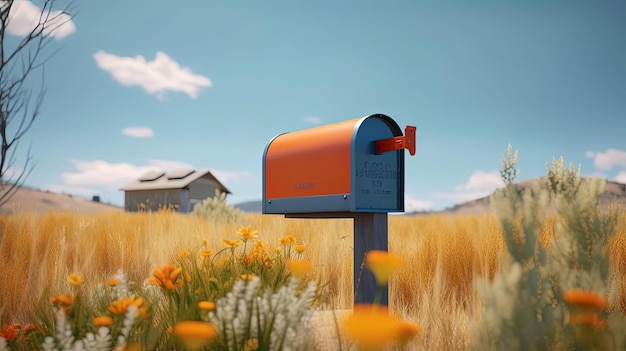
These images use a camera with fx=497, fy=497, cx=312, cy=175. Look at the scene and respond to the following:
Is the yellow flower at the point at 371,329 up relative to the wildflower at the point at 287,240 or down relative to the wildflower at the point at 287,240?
down

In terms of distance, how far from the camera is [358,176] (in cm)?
307

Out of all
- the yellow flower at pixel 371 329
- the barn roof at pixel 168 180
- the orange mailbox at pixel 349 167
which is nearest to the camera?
the yellow flower at pixel 371 329

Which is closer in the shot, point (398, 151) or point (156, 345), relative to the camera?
point (156, 345)

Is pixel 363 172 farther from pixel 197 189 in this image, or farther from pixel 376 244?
pixel 197 189

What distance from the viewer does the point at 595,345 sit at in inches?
71.5

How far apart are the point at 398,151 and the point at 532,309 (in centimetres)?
151

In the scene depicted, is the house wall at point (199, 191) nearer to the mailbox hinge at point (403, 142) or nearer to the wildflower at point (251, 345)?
the mailbox hinge at point (403, 142)

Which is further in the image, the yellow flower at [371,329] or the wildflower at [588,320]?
the wildflower at [588,320]

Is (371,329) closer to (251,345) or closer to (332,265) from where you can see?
(251,345)

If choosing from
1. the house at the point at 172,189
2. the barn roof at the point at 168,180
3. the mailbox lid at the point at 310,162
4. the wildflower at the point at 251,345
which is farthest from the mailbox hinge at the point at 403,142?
the barn roof at the point at 168,180

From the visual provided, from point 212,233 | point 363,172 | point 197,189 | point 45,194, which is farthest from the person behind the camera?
point 45,194

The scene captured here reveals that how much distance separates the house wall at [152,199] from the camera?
18.8 m

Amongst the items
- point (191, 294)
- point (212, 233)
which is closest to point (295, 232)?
point (212, 233)

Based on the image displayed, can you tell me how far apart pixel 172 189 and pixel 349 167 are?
16.9 metres
